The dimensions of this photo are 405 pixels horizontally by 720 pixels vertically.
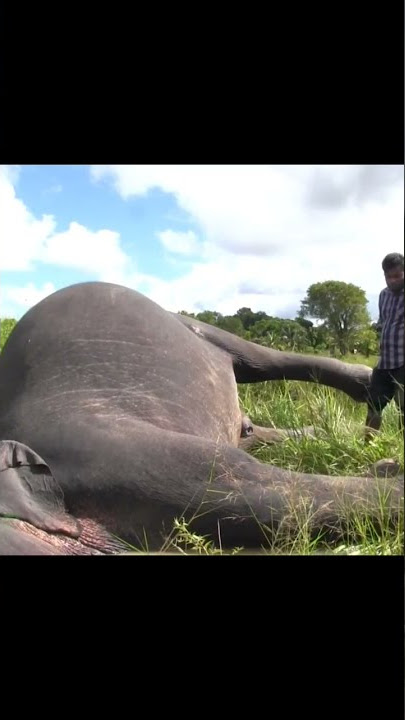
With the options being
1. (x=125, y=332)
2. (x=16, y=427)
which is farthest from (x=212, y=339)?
(x=16, y=427)

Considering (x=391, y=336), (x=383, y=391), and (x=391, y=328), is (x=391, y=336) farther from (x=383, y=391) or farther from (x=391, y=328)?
(x=383, y=391)

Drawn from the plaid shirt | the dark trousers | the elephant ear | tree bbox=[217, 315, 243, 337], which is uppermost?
tree bbox=[217, 315, 243, 337]

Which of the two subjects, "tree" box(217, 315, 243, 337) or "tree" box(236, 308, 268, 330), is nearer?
"tree" box(236, 308, 268, 330)

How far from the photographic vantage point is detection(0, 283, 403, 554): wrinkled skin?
254cm

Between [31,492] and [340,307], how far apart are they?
3.94 ft

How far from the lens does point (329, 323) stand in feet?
9.32

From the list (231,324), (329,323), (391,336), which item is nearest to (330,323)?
(329,323)

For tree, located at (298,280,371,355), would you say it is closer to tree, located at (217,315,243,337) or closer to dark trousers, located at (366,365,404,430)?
dark trousers, located at (366,365,404,430)

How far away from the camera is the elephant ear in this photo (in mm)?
2586

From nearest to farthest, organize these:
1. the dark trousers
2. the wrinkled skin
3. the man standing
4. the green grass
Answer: the man standing, the dark trousers, the green grass, the wrinkled skin

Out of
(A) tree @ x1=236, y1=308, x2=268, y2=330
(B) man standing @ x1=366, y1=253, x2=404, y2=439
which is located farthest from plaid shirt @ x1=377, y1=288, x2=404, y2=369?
(A) tree @ x1=236, y1=308, x2=268, y2=330

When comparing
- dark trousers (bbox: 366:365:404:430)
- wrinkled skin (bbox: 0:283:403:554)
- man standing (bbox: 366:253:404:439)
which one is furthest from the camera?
wrinkled skin (bbox: 0:283:403:554)

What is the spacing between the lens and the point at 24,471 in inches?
106

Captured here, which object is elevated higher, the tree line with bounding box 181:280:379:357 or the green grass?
the tree line with bounding box 181:280:379:357
